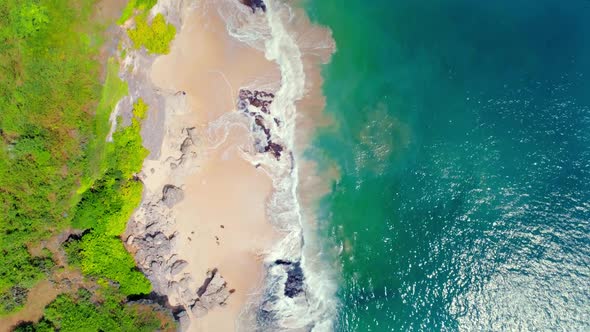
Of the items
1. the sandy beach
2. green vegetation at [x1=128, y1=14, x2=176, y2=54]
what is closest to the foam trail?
the sandy beach

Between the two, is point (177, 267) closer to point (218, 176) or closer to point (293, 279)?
point (218, 176)

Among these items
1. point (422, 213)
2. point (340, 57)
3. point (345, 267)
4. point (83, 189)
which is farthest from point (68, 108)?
point (422, 213)

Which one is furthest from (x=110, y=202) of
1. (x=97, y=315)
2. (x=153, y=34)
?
(x=153, y=34)

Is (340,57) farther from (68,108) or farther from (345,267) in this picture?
(68,108)

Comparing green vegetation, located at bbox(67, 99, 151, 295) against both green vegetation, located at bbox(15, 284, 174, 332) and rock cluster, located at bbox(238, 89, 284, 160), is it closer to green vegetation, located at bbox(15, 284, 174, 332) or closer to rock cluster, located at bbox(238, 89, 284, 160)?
green vegetation, located at bbox(15, 284, 174, 332)

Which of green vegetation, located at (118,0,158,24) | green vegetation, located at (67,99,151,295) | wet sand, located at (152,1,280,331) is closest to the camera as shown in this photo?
green vegetation, located at (118,0,158,24)

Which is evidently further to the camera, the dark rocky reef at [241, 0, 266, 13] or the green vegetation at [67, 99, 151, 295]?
the dark rocky reef at [241, 0, 266, 13]

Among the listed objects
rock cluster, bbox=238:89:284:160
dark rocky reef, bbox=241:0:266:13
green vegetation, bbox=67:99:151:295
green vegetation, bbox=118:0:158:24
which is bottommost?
green vegetation, bbox=67:99:151:295
